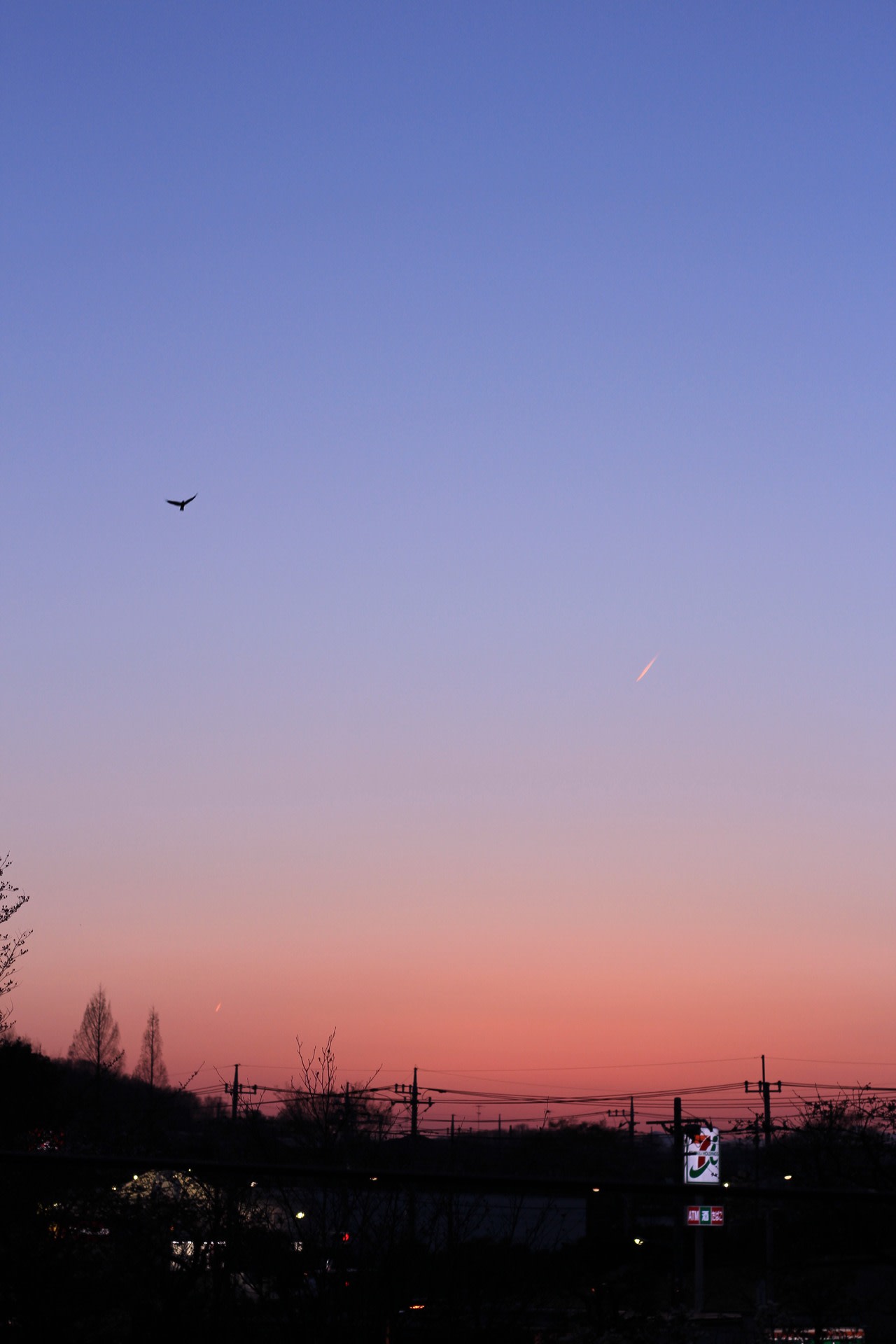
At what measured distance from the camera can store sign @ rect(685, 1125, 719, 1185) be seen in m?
49.8

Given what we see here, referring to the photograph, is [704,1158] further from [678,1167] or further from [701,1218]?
[701,1218]

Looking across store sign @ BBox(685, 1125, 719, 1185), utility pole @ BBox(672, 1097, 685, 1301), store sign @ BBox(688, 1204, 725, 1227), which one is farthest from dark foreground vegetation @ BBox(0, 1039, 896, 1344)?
store sign @ BBox(685, 1125, 719, 1185)

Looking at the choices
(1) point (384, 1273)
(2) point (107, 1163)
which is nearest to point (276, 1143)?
(1) point (384, 1273)

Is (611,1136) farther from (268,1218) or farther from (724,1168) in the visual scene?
(268,1218)

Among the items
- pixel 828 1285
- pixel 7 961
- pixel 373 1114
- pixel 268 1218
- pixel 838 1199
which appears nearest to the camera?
pixel 838 1199

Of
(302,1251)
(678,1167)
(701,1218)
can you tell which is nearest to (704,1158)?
(678,1167)

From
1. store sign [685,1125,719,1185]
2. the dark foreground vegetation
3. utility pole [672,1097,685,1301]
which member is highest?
the dark foreground vegetation

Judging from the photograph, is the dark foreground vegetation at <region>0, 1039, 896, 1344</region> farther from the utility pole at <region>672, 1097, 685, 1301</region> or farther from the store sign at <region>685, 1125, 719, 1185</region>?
the store sign at <region>685, 1125, 719, 1185</region>

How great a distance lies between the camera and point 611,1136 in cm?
6662

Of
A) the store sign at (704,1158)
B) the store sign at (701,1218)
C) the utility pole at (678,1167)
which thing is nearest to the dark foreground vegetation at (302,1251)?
the store sign at (701,1218)

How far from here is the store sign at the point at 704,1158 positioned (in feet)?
163

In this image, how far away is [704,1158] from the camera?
52375 mm

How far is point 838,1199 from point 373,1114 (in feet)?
58.7

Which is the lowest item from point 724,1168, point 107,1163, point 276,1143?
point 724,1168
